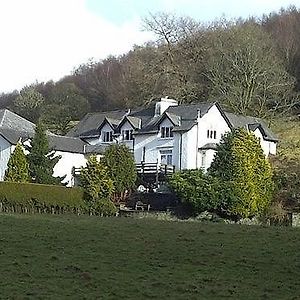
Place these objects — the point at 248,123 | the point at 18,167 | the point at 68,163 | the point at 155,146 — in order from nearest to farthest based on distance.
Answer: the point at 18,167
the point at 155,146
the point at 68,163
the point at 248,123

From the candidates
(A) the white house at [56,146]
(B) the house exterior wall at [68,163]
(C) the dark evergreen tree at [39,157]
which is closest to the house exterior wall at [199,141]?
(A) the white house at [56,146]

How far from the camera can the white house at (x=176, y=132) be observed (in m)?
57.9

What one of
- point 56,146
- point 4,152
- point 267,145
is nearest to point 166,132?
point 56,146

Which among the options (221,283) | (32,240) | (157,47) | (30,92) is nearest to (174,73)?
(157,47)

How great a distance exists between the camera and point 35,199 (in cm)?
4119

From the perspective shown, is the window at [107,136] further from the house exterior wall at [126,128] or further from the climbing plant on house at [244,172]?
the climbing plant on house at [244,172]

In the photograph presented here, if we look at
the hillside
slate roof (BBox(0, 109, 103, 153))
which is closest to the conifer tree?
slate roof (BBox(0, 109, 103, 153))

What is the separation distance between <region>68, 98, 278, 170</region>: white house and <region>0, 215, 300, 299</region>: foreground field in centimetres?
3176

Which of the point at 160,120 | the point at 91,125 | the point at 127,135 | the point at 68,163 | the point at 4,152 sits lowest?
the point at 68,163

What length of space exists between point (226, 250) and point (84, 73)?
337 feet

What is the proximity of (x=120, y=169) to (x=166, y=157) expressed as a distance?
10.3 meters

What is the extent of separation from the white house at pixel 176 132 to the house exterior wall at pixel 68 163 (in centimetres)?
286

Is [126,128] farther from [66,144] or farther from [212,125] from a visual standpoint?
[212,125]

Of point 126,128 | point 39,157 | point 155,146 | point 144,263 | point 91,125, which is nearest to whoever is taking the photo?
point 144,263
